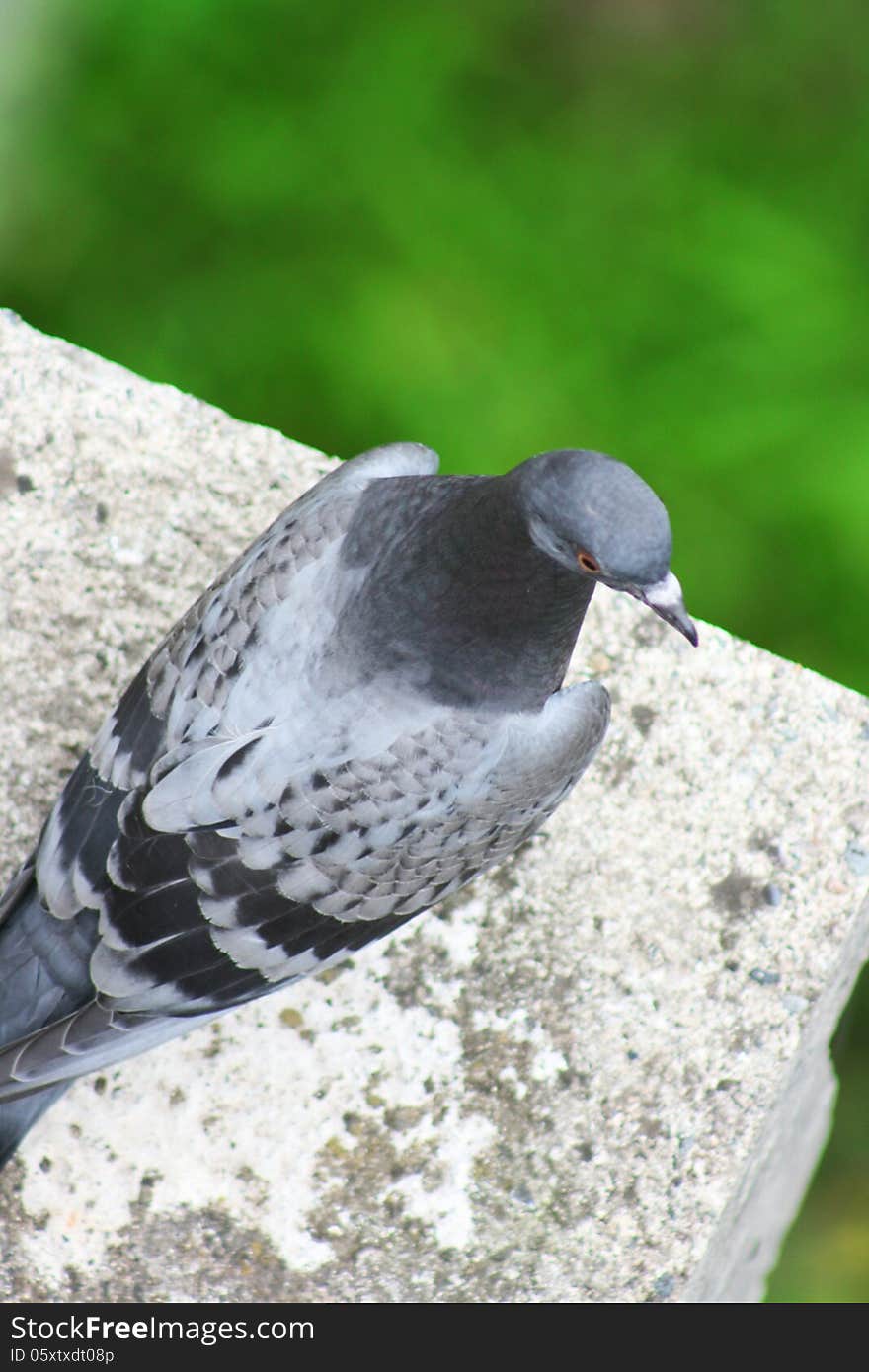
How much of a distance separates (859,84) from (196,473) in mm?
2635

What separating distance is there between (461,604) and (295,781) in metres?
0.43

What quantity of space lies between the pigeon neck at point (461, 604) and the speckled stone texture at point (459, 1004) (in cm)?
68

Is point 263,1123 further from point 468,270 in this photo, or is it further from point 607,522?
point 468,270

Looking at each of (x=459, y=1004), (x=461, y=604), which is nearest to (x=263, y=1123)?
(x=459, y=1004)

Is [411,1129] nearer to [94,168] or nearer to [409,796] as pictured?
[409,796]

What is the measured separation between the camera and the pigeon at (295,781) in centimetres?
266

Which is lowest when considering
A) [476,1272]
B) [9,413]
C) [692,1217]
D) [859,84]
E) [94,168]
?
[476,1272]

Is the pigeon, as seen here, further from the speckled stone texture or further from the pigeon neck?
the speckled stone texture

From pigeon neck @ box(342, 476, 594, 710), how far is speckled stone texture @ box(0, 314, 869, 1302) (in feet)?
2.23

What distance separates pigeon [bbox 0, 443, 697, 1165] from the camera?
8.74 feet

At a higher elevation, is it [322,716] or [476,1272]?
[322,716]

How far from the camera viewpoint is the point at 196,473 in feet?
11.5
